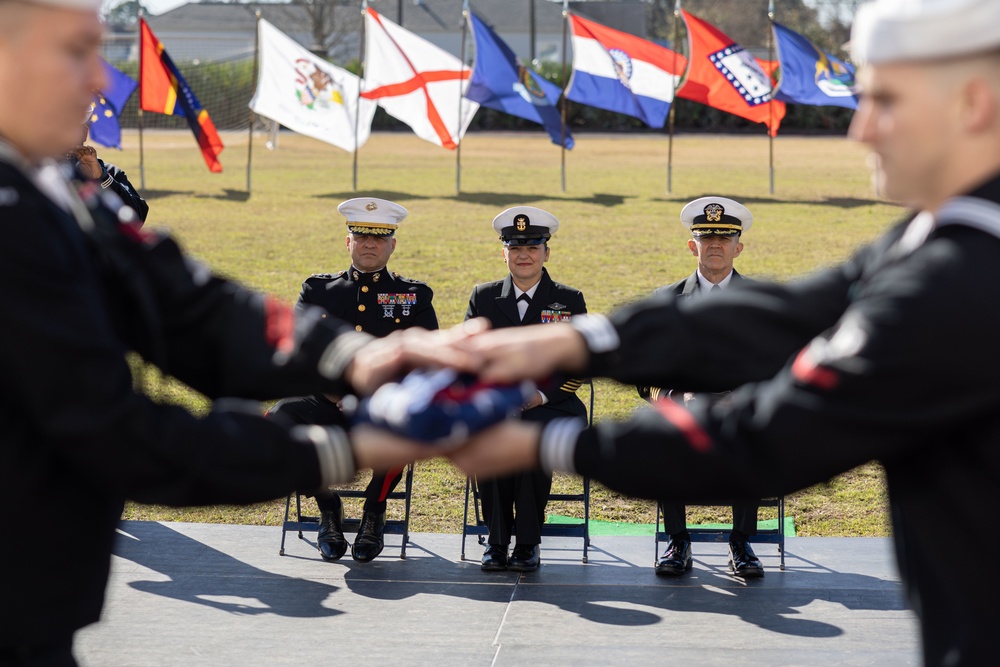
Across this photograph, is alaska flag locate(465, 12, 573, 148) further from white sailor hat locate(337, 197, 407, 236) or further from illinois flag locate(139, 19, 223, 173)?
white sailor hat locate(337, 197, 407, 236)

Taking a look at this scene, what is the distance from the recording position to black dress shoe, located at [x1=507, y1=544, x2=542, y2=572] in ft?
21.3

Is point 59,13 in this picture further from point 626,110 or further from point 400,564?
point 626,110

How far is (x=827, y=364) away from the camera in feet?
6.49

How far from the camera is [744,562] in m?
6.36

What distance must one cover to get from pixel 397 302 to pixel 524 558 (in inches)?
69.1

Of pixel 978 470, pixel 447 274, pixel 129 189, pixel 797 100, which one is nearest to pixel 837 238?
pixel 797 100

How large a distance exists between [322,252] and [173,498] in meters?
16.6

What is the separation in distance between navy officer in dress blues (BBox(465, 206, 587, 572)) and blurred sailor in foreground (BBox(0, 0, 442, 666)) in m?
4.37

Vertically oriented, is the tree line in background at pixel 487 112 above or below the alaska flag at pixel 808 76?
above

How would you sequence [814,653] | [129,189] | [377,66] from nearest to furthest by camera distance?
[814,653] < [129,189] < [377,66]

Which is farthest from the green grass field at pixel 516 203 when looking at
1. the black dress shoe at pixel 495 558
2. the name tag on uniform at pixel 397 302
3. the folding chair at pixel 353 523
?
the name tag on uniform at pixel 397 302

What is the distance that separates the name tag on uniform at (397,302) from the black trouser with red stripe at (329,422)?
0.69 metres

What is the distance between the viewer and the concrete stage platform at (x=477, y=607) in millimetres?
5254

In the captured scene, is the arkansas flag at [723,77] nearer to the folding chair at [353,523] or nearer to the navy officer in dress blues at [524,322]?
the navy officer in dress blues at [524,322]
